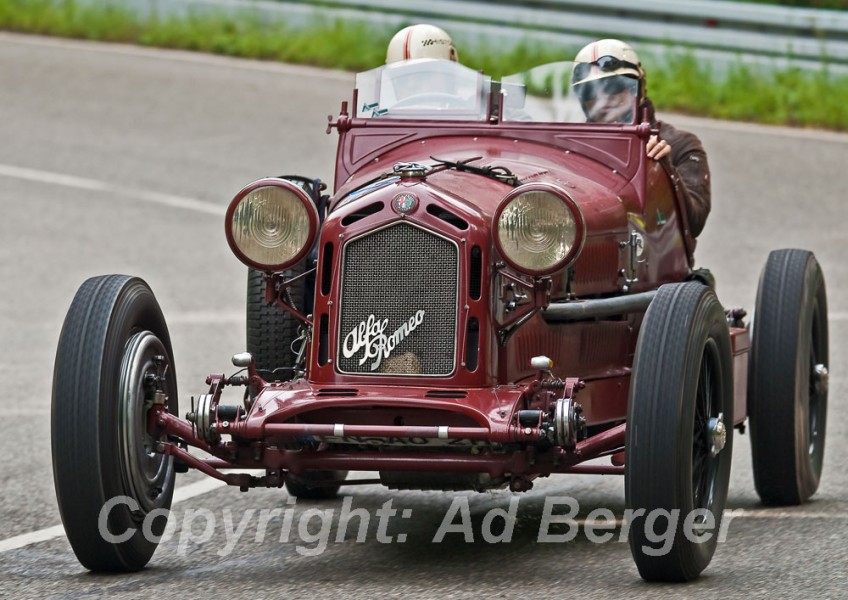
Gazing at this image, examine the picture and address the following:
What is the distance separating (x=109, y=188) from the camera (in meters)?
14.1

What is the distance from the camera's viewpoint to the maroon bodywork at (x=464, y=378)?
5.23 meters

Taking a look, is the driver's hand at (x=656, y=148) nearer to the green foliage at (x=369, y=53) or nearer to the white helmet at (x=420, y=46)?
the white helmet at (x=420, y=46)

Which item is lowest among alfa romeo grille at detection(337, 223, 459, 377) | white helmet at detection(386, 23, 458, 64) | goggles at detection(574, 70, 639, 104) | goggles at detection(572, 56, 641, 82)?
alfa romeo grille at detection(337, 223, 459, 377)

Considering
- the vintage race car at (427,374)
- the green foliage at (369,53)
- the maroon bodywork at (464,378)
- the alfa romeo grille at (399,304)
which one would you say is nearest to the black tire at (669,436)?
the vintage race car at (427,374)

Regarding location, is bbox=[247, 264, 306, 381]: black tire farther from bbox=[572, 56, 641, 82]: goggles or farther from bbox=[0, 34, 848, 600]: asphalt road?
bbox=[572, 56, 641, 82]: goggles

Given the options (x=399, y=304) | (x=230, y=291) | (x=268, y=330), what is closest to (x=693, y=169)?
(x=268, y=330)

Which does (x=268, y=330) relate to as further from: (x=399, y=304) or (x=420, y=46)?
(x=420, y=46)

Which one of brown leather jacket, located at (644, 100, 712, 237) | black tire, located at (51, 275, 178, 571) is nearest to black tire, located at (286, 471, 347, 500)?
black tire, located at (51, 275, 178, 571)

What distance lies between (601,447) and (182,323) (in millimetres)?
5828

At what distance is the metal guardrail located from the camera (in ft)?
50.3

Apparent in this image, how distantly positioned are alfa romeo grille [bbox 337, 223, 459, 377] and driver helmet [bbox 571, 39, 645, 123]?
1853 millimetres

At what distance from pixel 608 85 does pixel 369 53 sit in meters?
9.69

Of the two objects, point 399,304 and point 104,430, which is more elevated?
point 399,304

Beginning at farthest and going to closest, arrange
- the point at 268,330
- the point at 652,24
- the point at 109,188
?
the point at 652,24
the point at 109,188
the point at 268,330
